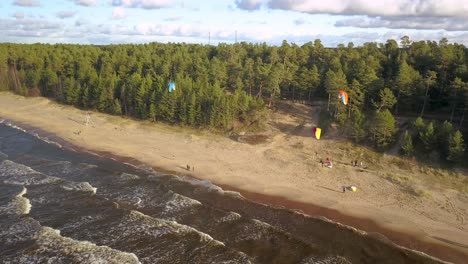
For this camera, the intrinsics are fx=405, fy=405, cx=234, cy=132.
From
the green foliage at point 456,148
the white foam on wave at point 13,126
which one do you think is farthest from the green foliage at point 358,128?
the white foam on wave at point 13,126

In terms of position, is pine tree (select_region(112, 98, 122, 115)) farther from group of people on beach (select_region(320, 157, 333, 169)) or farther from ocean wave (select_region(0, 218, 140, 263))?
ocean wave (select_region(0, 218, 140, 263))

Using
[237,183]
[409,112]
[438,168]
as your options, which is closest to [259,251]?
[237,183]

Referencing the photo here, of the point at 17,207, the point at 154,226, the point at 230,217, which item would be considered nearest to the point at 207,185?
the point at 230,217

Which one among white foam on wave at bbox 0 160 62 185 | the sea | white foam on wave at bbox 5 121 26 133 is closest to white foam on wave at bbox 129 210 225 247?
the sea

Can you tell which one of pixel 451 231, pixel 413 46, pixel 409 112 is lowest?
pixel 451 231

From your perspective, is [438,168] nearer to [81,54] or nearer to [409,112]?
[409,112]

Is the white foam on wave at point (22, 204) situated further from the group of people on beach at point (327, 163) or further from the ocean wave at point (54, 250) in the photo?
the group of people on beach at point (327, 163)
